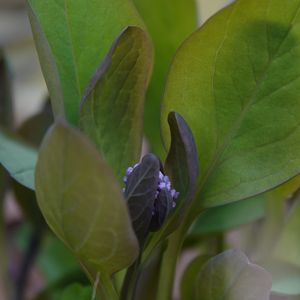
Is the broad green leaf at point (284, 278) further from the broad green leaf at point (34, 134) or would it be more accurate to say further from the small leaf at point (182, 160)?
the broad green leaf at point (34, 134)

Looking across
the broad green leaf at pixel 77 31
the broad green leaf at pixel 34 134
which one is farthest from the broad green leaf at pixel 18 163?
the broad green leaf at pixel 34 134

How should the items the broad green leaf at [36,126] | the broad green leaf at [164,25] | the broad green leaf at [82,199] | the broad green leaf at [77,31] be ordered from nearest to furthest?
the broad green leaf at [82,199], the broad green leaf at [77,31], the broad green leaf at [164,25], the broad green leaf at [36,126]

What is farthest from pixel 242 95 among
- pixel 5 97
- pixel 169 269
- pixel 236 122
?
pixel 5 97

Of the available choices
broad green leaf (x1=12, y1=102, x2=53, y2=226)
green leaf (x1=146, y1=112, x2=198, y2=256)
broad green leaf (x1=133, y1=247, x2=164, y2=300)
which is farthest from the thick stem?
green leaf (x1=146, y1=112, x2=198, y2=256)

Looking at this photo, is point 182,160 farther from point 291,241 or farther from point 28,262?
point 28,262

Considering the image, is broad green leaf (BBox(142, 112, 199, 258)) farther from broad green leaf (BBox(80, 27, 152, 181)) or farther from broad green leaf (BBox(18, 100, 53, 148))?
broad green leaf (BBox(18, 100, 53, 148))
